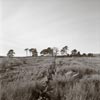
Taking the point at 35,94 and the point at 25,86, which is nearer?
the point at 35,94

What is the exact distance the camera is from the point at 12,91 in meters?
3.28

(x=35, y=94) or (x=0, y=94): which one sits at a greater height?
(x=0, y=94)

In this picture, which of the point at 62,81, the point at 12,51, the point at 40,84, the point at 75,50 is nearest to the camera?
the point at 40,84

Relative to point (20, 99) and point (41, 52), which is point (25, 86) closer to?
point (20, 99)

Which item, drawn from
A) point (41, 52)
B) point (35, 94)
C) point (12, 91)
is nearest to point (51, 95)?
point (35, 94)

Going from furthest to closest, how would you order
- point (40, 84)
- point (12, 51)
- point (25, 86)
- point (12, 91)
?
point (12, 51) → point (40, 84) → point (25, 86) → point (12, 91)

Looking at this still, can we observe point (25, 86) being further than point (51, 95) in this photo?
Yes

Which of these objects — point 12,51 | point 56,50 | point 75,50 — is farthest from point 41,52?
point 75,50

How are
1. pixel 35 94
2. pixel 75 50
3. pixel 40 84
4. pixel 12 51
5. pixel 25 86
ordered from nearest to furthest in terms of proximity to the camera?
1. pixel 35 94
2. pixel 25 86
3. pixel 40 84
4. pixel 12 51
5. pixel 75 50

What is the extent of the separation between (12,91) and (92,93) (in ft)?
7.57

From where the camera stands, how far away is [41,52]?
8294cm

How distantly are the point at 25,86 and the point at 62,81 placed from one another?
1705 mm

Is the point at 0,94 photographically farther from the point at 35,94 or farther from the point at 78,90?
the point at 78,90

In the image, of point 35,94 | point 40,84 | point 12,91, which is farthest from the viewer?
point 40,84
